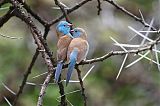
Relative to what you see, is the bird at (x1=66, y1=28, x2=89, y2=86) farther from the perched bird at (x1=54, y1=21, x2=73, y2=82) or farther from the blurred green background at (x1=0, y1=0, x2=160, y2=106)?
the blurred green background at (x1=0, y1=0, x2=160, y2=106)

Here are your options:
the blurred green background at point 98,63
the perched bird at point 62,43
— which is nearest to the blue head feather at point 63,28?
the perched bird at point 62,43

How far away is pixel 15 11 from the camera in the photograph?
1407 mm

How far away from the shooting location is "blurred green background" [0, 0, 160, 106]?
3.43 metres

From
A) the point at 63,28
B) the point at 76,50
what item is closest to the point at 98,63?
the point at 63,28

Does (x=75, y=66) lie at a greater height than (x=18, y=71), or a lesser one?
greater

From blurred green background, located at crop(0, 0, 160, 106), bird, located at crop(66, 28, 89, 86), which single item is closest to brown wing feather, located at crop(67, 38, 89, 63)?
bird, located at crop(66, 28, 89, 86)

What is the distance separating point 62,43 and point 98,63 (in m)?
2.37

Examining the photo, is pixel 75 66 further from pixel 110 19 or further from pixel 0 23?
pixel 110 19

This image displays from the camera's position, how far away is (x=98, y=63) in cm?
362

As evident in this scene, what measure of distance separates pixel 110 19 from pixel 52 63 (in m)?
2.49

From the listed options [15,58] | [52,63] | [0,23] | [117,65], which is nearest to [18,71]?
[15,58]

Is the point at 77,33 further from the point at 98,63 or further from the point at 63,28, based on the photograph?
the point at 98,63

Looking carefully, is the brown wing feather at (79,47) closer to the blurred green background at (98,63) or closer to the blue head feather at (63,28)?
the blue head feather at (63,28)

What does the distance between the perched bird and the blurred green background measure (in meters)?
1.92
